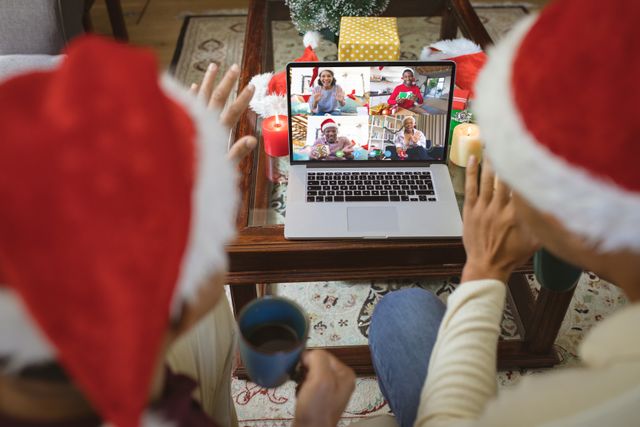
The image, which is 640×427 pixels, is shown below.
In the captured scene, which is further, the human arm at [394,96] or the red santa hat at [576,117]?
the human arm at [394,96]

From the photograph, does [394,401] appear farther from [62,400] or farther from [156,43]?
[156,43]

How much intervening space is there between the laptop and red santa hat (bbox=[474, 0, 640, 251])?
548mm

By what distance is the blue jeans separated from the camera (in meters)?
0.99

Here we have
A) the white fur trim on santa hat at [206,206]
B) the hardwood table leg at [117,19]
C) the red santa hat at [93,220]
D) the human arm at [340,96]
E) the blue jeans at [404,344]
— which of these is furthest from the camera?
the hardwood table leg at [117,19]

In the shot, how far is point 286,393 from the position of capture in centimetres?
140

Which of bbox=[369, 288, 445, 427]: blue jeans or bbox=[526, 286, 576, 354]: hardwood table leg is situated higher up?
bbox=[369, 288, 445, 427]: blue jeans

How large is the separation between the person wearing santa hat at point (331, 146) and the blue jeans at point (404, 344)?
1.17ft

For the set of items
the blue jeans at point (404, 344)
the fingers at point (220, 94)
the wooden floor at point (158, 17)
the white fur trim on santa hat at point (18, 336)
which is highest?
the white fur trim on santa hat at point (18, 336)

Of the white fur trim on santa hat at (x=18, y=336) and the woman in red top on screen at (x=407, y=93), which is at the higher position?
the white fur trim on santa hat at (x=18, y=336)

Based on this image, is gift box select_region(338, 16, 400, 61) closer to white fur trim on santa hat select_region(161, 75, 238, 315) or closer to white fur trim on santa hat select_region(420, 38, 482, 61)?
white fur trim on santa hat select_region(420, 38, 482, 61)

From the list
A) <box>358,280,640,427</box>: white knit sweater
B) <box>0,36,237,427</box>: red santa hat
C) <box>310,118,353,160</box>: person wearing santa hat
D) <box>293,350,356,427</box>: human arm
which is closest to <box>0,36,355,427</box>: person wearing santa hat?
<box>0,36,237,427</box>: red santa hat

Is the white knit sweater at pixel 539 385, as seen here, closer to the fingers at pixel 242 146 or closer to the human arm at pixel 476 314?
the human arm at pixel 476 314

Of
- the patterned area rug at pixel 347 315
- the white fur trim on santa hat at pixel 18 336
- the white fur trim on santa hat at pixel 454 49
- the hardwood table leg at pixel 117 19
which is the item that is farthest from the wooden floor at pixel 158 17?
the white fur trim on santa hat at pixel 18 336

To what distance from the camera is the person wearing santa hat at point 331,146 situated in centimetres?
125
